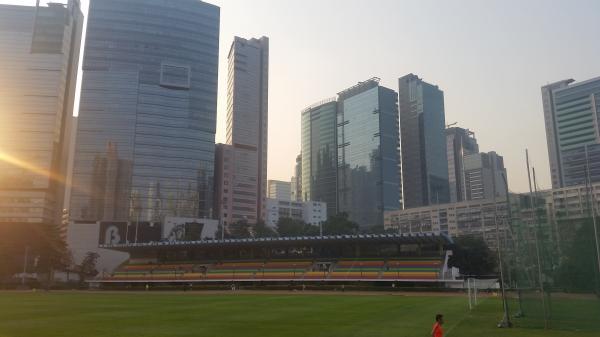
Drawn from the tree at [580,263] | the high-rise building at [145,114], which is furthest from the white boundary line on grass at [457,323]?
the high-rise building at [145,114]

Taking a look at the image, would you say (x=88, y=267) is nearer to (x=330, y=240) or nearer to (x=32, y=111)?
(x=330, y=240)

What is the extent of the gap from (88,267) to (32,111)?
87.9 meters

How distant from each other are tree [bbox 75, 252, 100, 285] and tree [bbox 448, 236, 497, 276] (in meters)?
85.6

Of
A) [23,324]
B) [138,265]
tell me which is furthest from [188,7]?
[23,324]

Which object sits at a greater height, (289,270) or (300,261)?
(300,261)

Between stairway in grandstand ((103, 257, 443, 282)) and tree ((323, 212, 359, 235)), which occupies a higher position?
tree ((323, 212, 359, 235))

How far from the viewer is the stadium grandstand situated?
72000 mm

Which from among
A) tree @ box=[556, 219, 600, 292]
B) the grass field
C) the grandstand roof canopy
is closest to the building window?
the grandstand roof canopy

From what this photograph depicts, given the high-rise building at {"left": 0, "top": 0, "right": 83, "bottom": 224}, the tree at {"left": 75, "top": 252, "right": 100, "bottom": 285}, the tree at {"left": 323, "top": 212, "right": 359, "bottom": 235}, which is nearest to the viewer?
the tree at {"left": 75, "top": 252, "right": 100, "bottom": 285}

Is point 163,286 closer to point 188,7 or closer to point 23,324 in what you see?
point 23,324

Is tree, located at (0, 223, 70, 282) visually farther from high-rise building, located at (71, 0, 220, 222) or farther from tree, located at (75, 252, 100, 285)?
high-rise building, located at (71, 0, 220, 222)

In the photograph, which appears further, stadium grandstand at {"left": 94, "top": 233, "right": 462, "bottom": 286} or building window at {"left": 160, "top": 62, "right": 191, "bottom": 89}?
building window at {"left": 160, "top": 62, "right": 191, "bottom": 89}

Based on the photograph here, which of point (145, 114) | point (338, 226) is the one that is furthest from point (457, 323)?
point (145, 114)

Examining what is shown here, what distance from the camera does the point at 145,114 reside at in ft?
490
